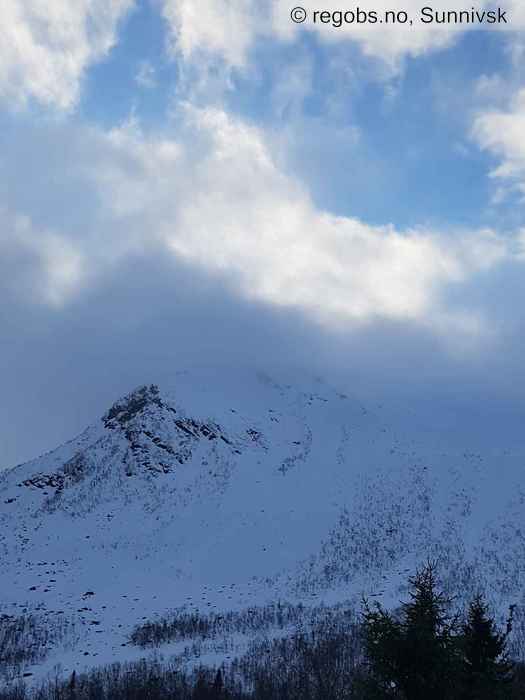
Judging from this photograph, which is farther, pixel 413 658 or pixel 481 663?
pixel 481 663

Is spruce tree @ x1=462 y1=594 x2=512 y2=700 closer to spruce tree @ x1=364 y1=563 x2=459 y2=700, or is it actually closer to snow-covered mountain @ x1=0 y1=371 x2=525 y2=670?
spruce tree @ x1=364 y1=563 x2=459 y2=700

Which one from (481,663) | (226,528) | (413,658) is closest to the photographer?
(413,658)

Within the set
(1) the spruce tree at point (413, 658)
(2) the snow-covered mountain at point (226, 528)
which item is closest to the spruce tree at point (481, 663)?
(1) the spruce tree at point (413, 658)

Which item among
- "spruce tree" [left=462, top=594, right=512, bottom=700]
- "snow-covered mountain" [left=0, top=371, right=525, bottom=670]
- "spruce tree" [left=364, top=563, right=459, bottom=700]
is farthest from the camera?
"snow-covered mountain" [left=0, top=371, right=525, bottom=670]

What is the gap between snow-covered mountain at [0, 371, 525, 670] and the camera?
13038cm

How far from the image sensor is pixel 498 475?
18662cm

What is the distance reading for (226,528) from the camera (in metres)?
161

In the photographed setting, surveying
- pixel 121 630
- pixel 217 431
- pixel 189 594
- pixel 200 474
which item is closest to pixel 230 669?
pixel 121 630

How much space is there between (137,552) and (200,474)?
36377 millimetres

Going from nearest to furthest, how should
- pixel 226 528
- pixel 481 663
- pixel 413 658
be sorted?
pixel 413 658 < pixel 481 663 < pixel 226 528

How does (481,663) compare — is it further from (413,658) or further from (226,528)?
(226,528)

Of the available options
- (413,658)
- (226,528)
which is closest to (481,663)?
(413,658)

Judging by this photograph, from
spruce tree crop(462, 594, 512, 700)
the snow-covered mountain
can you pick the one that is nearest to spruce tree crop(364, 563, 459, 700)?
spruce tree crop(462, 594, 512, 700)

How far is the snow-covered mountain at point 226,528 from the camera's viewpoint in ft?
428
